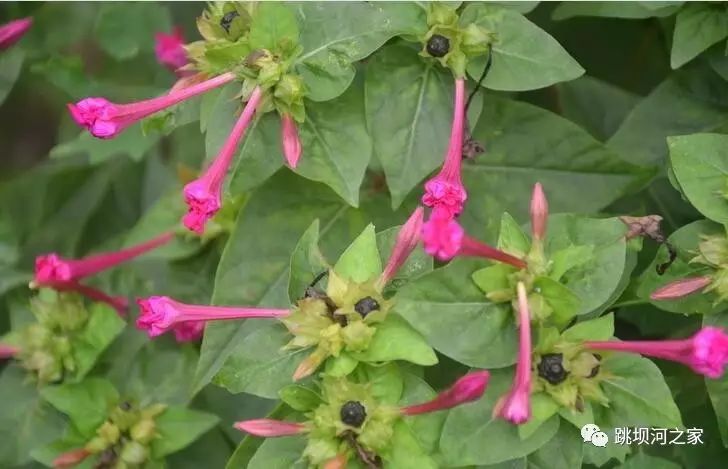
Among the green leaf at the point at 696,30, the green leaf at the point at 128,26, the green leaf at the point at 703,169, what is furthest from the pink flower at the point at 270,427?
the green leaf at the point at 128,26

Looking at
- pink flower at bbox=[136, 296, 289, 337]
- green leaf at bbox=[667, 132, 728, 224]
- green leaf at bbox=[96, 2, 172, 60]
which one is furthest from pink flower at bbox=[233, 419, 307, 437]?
green leaf at bbox=[96, 2, 172, 60]

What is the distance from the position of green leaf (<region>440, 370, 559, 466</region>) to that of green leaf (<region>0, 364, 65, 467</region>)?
2.43 ft

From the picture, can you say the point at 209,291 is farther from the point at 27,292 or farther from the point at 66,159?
the point at 66,159

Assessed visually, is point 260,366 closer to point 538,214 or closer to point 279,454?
point 279,454

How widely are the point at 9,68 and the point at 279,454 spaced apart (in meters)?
0.89

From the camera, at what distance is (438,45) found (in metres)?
1.21

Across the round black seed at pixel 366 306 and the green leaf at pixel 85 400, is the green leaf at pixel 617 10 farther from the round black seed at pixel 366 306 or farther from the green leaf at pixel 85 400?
the green leaf at pixel 85 400

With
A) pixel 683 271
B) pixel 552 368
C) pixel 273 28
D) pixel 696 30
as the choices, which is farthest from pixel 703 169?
pixel 273 28

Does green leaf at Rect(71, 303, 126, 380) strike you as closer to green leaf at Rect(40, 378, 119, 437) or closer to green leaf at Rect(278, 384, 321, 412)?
green leaf at Rect(40, 378, 119, 437)

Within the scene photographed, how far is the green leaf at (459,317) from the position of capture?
1043 mm

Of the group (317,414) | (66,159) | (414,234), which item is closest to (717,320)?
(414,234)

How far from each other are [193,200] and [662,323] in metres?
0.73

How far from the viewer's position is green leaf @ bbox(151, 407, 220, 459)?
4.55ft

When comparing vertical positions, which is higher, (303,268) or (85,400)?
(303,268)
